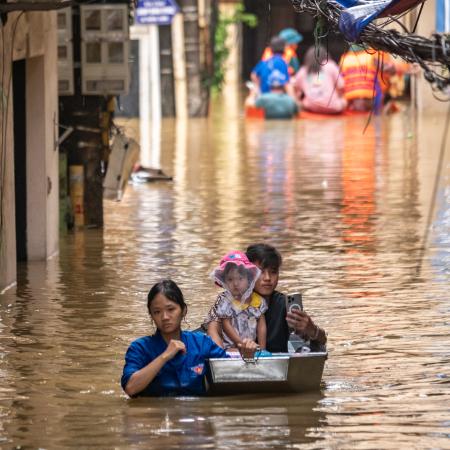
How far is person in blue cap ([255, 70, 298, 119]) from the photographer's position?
117ft

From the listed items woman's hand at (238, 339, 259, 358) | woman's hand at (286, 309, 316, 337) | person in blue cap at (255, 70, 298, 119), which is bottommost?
woman's hand at (238, 339, 259, 358)

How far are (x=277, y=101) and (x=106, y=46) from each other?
19435 millimetres

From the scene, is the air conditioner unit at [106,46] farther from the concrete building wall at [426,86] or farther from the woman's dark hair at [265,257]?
the concrete building wall at [426,86]

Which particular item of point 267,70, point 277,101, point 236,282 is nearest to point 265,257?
point 236,282

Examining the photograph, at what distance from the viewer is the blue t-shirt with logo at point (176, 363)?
8.36 m

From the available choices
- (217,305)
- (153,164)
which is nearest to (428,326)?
(217,305)

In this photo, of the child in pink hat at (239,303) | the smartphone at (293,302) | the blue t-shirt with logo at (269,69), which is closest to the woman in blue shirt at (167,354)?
the child in pink hat at (239,303)

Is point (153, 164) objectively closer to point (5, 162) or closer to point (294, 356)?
point (5, 162)

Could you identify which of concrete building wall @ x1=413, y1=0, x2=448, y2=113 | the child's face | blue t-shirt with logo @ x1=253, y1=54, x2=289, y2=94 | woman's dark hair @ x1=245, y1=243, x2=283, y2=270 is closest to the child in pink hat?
the child's face

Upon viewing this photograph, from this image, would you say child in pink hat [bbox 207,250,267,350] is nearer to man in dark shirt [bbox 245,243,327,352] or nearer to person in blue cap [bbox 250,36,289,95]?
man in dark shirt [bbox 245,243,327,352]

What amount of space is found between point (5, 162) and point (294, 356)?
4434 mm

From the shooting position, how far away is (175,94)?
36.8 m

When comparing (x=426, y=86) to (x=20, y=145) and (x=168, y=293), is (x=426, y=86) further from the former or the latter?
(x=168, y=293)

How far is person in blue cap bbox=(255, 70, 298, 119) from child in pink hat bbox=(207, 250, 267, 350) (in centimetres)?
2673
